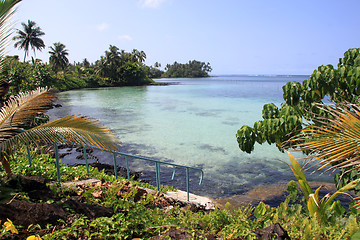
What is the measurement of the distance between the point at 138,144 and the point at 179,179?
5.26 metres

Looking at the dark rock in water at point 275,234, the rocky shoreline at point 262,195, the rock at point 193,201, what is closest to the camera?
the dark rock in water at point 275,234

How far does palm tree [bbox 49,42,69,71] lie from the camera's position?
59722 mm

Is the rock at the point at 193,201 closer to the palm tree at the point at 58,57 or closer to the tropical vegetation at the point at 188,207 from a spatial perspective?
the tropical vegetation at the point at 188,207

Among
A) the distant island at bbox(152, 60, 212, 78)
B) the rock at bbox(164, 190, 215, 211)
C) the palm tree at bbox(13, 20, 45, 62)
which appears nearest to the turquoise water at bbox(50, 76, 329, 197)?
the rock at bbox(164, 190, 215, 211)

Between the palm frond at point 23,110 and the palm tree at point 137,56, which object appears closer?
the palm frond at point 23,110

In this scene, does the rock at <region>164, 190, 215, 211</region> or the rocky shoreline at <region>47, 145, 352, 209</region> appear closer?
the rock at <region>164, 190, 215, 211</region>

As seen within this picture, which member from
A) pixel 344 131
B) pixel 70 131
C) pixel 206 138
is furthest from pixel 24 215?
pixel 206 138

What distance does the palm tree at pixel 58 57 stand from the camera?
59.7 meters

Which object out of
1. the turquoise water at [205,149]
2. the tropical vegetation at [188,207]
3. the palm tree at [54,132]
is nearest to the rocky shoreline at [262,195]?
the turquoise water at [205,149]

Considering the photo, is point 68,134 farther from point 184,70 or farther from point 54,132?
point 184,70

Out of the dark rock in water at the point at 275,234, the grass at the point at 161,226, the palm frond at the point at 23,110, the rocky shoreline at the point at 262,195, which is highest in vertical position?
the palm frond at the point at 23,110

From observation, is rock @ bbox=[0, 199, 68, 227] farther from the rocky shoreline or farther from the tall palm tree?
the rocky shoreline

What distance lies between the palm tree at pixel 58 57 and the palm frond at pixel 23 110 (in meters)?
62.6

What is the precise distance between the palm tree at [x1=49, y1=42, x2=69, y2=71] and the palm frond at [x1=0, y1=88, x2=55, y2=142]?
62.6 metres
